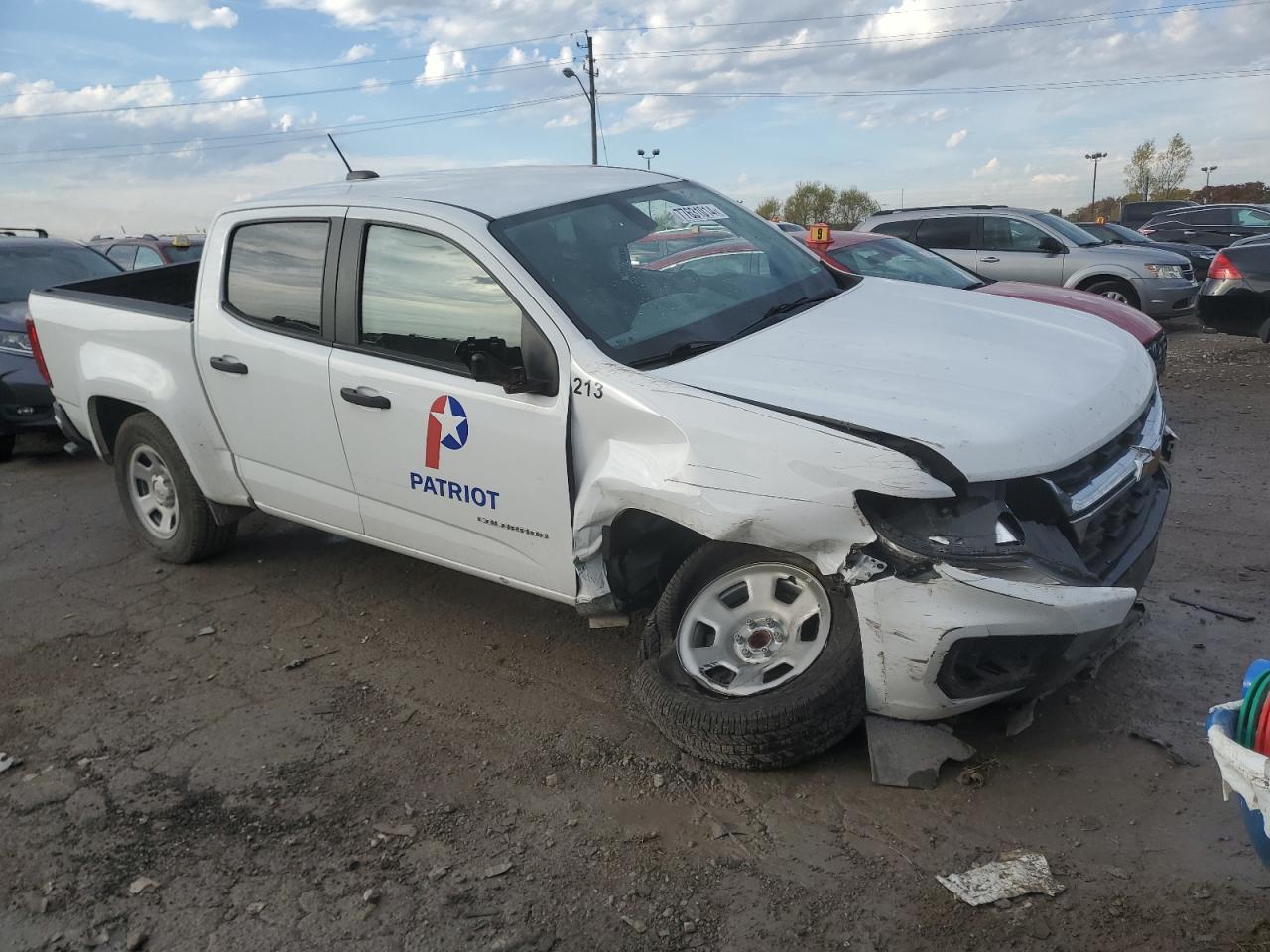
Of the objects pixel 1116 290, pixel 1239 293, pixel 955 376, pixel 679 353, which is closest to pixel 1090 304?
pixel 1239 293

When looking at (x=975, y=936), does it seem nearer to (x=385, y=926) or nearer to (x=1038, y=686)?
(x=1038, y=686)

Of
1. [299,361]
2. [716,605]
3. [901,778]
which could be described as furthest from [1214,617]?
[299,361]

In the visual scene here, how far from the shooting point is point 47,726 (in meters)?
4.04

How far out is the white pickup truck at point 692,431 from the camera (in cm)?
296

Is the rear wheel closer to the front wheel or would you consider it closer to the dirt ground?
the dirt ground

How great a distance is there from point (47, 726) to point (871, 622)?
10.4 feet

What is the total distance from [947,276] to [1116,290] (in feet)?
16.5

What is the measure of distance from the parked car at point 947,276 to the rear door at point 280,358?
4.63m

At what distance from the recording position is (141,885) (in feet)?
9.96

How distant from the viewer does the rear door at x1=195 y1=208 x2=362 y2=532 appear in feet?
14.3

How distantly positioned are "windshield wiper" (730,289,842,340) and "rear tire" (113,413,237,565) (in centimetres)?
301

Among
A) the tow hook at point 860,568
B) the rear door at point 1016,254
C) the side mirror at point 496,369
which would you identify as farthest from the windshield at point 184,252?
the tow hook at point 860,568

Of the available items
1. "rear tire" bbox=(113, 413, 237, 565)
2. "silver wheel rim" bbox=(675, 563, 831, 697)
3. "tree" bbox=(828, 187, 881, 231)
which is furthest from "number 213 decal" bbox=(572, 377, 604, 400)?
"tree" bbox=(828, 187, 881, 231)

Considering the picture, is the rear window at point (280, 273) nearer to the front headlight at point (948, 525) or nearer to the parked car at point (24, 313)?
the front headlight at point (948, 525)
